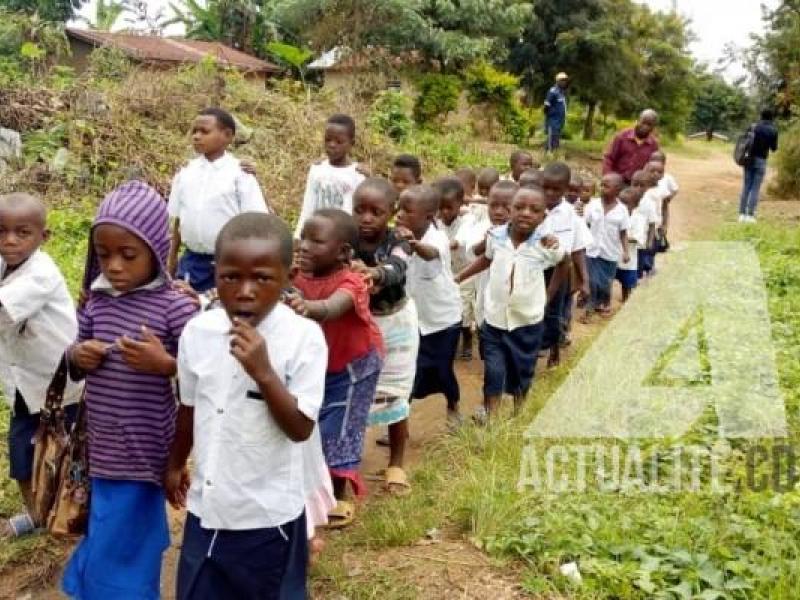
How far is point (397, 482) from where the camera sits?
3785 mm

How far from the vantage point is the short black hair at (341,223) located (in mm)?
3008

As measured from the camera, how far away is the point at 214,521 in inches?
85.0

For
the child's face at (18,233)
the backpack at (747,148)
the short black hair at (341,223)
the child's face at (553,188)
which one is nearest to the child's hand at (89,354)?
the child's face at (18,233)

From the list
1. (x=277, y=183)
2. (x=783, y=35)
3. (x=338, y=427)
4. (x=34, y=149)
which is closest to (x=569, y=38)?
(x=783, y=35)

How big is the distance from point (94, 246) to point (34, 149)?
7.85m

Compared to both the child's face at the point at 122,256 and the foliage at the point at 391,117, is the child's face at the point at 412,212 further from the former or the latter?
the foliage at the point at 391,117

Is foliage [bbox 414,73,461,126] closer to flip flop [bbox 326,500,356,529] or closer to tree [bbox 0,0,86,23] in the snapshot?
flip flop [bbox 326,500,356,529]

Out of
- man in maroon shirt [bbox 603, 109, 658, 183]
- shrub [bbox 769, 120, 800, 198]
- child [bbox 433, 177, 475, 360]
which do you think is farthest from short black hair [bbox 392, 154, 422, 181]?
shrub [bbox 769, 120, 800, 198]

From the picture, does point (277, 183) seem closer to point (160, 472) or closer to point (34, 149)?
point (34, 149)

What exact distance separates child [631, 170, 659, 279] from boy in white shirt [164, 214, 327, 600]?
6274mm

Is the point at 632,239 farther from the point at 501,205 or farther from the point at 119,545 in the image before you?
the point at 119,545

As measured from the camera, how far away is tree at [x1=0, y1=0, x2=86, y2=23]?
34.9m

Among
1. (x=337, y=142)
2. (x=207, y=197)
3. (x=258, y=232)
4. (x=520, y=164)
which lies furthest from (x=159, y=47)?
(x=258, y=232)

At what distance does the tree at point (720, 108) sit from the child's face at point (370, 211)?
41667 millimetres
